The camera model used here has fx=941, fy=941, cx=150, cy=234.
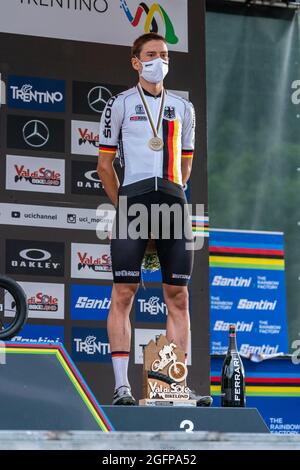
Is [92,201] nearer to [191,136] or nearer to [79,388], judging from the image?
[191,136]

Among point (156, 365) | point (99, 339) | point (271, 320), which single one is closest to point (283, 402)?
point (271, 320)

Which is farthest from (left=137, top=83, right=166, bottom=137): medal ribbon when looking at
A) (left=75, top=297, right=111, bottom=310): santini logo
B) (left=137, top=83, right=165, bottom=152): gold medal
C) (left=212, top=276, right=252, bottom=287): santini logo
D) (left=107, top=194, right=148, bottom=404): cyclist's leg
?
(left=212, top=276, right=252, bottom=287): santini logo

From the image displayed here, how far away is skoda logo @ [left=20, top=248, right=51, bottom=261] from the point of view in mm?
5918

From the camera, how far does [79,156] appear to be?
6066 millimetres

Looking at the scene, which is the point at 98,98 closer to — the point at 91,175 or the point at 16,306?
the point at 91,175

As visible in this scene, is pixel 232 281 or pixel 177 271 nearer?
pixel 177 271

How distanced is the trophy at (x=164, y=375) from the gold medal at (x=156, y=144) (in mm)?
1056

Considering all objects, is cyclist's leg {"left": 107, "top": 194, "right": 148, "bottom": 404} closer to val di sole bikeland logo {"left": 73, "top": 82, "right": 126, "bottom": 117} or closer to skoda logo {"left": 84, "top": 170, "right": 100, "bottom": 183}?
skoda logo {"left": 84, "top": 170, "right": 100, "bottom": 183}

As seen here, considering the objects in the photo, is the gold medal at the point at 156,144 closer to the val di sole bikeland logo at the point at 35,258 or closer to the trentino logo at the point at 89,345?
the val di sole bikeland logo at the point at 35,258

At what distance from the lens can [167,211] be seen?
4457 millimetres

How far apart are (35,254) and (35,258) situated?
28 mm

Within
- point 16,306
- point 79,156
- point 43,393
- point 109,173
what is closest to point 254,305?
point 79,156

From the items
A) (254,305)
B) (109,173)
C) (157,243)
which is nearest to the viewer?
(157,243)

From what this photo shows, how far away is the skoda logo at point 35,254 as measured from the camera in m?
5.92
